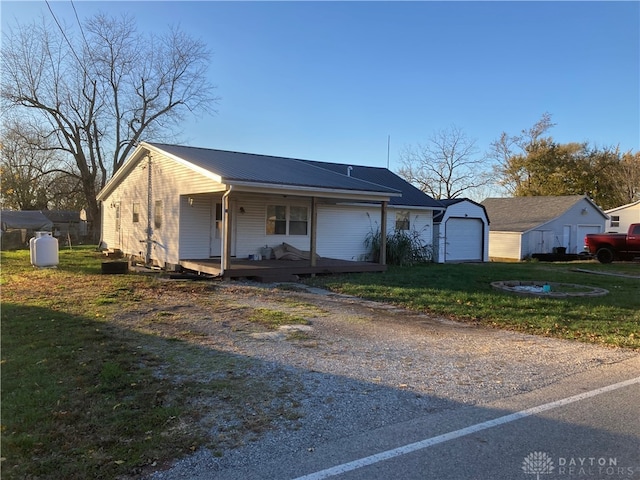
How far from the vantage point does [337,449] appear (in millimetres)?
3600

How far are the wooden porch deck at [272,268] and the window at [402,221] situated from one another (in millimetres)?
4959

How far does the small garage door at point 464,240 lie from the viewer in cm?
2236

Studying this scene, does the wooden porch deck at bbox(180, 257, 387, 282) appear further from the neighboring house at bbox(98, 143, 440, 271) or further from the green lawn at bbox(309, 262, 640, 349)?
the green lawn at bbox(309, 262, 640, 349)

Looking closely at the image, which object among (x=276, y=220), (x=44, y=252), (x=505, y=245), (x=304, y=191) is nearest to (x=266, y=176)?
(x=304, y=191)

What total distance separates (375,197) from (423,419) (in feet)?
38.5

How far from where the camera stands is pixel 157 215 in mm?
16891

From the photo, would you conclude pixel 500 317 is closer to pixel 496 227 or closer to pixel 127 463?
pixel 127 463

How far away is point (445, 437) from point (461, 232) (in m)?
20.0

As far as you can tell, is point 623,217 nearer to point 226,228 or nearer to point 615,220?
point 615,220

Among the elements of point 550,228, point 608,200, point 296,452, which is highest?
point 608,200

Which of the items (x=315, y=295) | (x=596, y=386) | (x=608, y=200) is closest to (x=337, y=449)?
(x=596, y=386)

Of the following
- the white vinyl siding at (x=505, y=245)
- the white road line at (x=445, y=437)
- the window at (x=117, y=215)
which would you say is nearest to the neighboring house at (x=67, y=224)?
the window at (x=117, y=215)

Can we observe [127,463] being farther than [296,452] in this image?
No

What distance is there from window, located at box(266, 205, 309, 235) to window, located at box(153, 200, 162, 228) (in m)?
3.68
